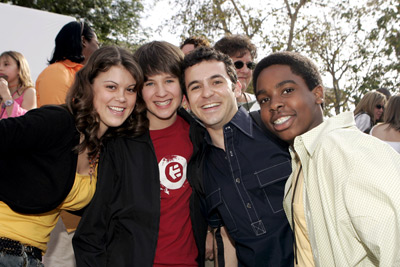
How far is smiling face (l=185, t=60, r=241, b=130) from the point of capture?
2.73m

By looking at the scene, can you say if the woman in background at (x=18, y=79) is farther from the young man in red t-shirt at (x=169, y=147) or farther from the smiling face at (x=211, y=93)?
the smiling face at (x=211, y=93)

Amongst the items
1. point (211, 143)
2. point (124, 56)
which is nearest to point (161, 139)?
point (211, 143)

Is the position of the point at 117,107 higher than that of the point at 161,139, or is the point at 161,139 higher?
the point at 117,107

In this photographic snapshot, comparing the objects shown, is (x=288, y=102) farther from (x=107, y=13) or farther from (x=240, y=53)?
(x=107, y=13)

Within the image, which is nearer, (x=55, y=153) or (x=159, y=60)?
(x=55, y=153)

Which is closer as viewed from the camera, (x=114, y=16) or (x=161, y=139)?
(x=161, y=139)

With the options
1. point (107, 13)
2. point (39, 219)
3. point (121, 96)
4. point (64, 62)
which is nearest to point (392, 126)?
point (121, 96)

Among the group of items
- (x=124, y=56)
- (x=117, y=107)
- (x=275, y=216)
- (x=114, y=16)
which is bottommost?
(x=275, y=216)

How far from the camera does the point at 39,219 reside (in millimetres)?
2252

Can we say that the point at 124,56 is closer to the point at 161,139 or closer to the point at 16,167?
the point at 161,139

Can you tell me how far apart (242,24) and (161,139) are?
11601mm

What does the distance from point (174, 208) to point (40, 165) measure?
1.05m

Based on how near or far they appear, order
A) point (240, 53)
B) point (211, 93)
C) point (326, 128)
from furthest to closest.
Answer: point (240, 53)
point (211, 93)
point (326, 128)

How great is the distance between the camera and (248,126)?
106 inches
